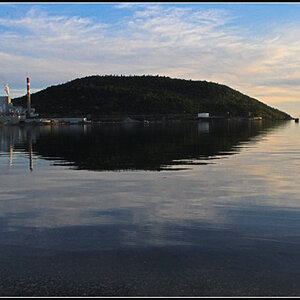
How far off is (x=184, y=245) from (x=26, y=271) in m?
4.50

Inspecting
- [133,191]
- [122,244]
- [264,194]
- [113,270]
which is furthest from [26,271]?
[264,194]

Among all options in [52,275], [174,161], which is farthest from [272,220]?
[174,161]

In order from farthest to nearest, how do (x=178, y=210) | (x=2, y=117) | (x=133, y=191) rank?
1. (x=2, y=117)
2. (x=133, y=191)
3. (x=178, y=210)

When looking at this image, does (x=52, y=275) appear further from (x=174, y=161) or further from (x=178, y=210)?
(x=174, y=161)

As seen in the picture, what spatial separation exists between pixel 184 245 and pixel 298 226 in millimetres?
4662

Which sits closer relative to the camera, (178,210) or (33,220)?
(33,220)

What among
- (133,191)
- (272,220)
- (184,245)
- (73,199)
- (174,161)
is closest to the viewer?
(184,245)

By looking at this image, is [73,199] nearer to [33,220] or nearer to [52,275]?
[33,220]

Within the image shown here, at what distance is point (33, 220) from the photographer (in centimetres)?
1382

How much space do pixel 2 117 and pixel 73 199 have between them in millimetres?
191269

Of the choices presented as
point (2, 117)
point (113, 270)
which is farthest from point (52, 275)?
point (2, 117)

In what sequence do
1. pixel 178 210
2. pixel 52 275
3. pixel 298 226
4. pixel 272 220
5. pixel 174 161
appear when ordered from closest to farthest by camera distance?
1. pixel 52 275
2. pixel 298 226
3. pixel 272 220
4. pixel 178 210
5. pixel 174 161

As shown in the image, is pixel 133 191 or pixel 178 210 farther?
pixel 133 191

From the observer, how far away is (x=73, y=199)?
17594 mm
